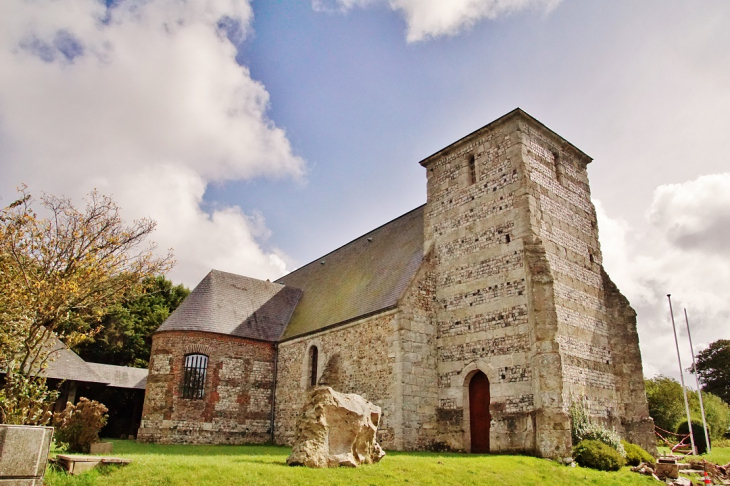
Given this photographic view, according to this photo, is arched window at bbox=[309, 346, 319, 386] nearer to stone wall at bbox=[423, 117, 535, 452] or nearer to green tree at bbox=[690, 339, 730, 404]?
stone wall at bbox=[423, 117, 535, 452]

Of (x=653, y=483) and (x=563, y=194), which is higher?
(x=563, y=194)

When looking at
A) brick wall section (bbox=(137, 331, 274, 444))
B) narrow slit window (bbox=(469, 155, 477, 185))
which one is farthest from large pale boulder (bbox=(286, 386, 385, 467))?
brick wall section (bbox=(137, 331, 274, 444))

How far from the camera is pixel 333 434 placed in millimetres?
11094

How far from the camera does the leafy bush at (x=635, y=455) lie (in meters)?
14.3

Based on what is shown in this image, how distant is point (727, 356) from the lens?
4772 cm

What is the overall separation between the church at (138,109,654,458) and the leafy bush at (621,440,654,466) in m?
1.03

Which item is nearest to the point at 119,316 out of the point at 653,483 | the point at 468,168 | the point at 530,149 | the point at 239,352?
the point at 239,352

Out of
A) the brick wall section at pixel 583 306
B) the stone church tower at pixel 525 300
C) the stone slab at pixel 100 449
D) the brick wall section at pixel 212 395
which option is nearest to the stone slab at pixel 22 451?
the stone slab at pixel 100 449

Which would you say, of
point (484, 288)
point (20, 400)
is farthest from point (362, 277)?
point (20, 400)

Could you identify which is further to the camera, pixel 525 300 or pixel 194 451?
pixel 194 451

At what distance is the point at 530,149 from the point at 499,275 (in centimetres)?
460

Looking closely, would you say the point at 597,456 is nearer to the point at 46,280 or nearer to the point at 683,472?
the point at 683,472

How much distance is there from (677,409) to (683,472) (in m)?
18.1

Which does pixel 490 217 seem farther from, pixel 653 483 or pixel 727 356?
pixel 727 356
